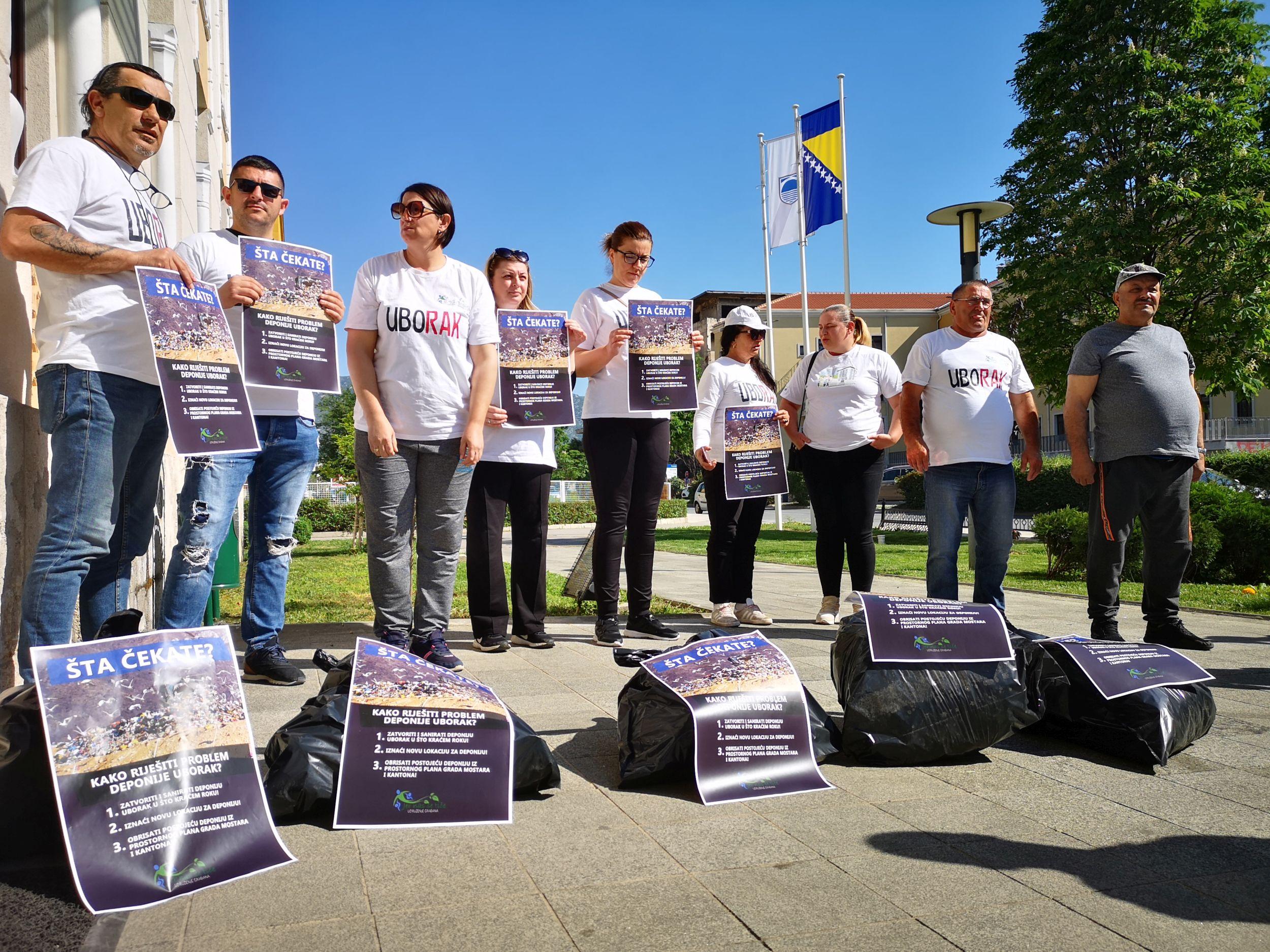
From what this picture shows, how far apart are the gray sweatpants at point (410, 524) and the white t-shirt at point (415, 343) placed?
103 millimetres

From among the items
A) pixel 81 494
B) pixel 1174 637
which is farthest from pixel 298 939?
pixel 1174 637

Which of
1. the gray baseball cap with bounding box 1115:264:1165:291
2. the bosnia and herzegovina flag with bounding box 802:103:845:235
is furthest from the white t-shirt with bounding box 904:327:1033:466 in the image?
the bosnia and herzegovina flag with bounding box 802:103:845:235

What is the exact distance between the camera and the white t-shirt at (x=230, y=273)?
13.2 ft

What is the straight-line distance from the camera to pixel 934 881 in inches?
93.6

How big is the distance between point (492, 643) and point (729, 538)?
1723mm

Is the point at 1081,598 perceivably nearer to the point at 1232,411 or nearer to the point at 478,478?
the point at 478,478

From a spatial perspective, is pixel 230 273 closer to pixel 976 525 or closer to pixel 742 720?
pixel 742 720

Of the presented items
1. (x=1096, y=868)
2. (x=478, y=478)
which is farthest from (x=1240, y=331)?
(x=1096, y=868)

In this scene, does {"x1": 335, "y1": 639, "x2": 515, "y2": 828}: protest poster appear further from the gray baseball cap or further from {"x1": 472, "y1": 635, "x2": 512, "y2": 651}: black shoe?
the gray baseball cap

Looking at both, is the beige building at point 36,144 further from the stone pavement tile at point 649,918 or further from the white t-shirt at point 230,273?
the stone pavement tile at point 649,918

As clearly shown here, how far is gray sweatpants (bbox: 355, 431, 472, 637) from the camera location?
14.3 ft

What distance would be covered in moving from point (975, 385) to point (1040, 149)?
2294 centimetres

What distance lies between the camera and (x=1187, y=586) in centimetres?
991

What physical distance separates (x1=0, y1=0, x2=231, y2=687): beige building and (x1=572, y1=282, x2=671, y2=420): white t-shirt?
2.60 meters
